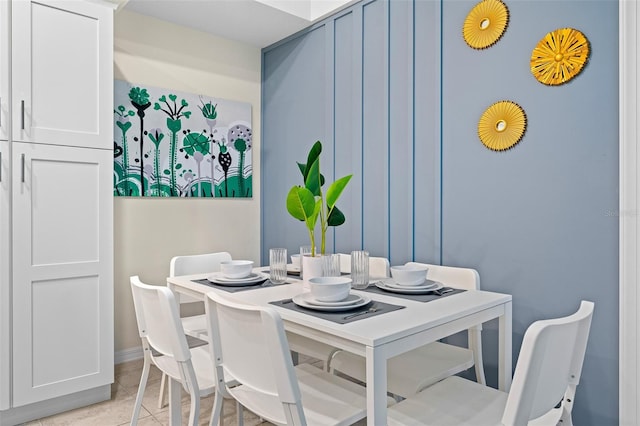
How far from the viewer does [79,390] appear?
228cm

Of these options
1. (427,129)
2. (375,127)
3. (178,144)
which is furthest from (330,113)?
(178,144)

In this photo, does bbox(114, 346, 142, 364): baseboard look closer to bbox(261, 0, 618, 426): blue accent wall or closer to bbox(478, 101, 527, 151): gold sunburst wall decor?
bbox(261, 0, 618, 426): blue accent wall

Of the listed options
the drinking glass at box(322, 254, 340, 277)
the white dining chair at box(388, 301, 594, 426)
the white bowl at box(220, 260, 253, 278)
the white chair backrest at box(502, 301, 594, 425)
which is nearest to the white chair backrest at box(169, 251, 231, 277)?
the white bowl at box(220, 260, 253, 278)

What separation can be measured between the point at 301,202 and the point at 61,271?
144 centimetres

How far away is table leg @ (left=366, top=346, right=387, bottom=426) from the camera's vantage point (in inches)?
45.6

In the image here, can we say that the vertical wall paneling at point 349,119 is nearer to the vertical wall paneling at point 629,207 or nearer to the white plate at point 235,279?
the white plate at point 235,279

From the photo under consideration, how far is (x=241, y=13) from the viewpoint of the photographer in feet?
10.0

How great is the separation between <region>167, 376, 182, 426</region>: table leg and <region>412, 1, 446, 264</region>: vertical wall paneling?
4.84ft

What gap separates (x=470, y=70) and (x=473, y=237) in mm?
883

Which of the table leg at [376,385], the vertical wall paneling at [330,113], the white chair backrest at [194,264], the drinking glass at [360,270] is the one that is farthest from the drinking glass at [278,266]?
the vertical wall paneling at [330,113]

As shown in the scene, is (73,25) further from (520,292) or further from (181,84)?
(520,292)

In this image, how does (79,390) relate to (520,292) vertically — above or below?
below

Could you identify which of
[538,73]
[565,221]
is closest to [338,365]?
[565,221]

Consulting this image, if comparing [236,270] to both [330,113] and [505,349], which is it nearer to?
[505,349]
